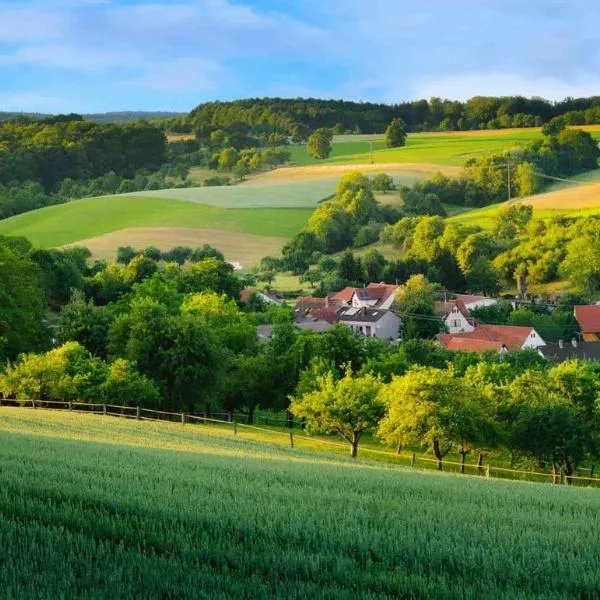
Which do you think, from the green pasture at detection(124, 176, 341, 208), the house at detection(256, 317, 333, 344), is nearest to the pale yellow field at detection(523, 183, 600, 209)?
the green pasture at detection(124, 176, 341, 208)

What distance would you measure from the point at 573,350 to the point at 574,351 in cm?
44

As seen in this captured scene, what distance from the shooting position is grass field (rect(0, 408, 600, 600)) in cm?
879

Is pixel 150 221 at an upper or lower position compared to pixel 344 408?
upper

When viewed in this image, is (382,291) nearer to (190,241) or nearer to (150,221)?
(190,241)

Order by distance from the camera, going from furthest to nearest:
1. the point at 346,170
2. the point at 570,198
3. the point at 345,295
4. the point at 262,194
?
the point at 346,170
the point at 262,194
the point at 570,198
the point at 345,295

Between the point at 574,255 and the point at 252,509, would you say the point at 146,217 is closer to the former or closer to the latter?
the point at 574,255

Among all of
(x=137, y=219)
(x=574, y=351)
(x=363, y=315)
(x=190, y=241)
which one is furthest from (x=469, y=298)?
(x=137, y=219)

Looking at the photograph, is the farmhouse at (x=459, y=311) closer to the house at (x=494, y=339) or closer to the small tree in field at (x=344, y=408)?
the house at (x=494, y=339)

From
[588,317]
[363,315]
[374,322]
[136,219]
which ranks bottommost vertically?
[374,322]

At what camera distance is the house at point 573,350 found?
90938mm

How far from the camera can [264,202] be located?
6531 inches

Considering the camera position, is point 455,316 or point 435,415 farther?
point 455,316

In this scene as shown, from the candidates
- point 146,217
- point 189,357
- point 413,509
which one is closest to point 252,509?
point 413,509

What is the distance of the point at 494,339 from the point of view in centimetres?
9069
